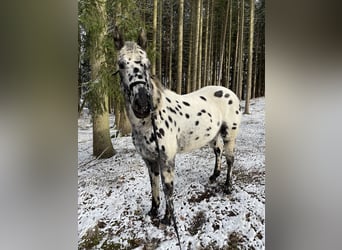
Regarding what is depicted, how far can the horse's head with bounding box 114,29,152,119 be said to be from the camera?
1.71 m

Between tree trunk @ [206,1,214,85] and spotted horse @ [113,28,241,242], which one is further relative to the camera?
tree trunk @ [206,1,214,85]

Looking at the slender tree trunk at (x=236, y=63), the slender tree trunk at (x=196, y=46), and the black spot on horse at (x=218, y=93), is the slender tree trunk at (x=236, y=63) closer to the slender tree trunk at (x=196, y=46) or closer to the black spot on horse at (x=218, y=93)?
the black spot on horse at (x=218, y=93)

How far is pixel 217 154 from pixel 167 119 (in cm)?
36

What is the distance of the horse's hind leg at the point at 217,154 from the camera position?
1820 millimetres

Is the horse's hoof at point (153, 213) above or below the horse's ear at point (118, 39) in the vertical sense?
below

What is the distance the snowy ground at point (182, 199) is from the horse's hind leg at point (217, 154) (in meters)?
0.03

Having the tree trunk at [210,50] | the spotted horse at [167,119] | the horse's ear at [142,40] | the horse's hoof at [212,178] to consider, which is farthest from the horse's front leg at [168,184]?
the horse's ear at [142,40]

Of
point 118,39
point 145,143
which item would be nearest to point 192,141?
point 145,143

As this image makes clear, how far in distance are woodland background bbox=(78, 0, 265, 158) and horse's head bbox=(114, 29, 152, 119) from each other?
0.04 meters

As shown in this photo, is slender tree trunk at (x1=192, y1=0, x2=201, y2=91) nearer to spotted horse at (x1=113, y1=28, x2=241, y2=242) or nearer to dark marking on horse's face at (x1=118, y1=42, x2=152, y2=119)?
spotted horse at (x1=113, y1=28, x2=241, y2=242)

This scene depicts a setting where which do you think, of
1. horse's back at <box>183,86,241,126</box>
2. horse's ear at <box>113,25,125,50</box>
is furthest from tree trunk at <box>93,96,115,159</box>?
horse's back at <box>183,86,241,126</box>

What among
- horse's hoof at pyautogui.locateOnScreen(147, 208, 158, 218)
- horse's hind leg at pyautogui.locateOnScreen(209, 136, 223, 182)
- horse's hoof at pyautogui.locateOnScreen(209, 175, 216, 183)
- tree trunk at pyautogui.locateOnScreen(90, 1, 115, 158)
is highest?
tree trunk at pyautogui.locateOnScreen(90, 1, 115, 158)
